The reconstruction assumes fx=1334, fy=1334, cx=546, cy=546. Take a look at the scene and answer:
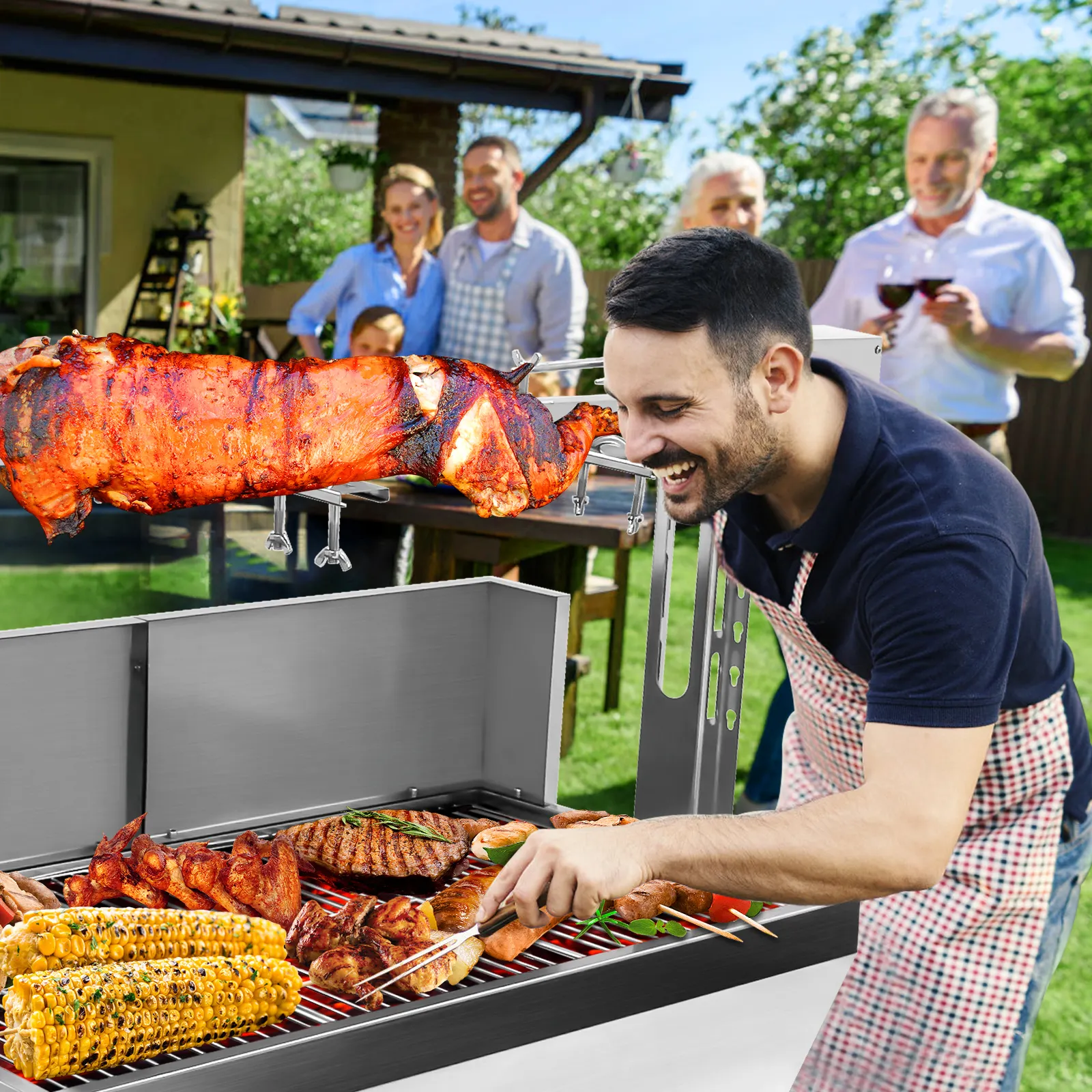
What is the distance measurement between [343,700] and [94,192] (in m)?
8.88

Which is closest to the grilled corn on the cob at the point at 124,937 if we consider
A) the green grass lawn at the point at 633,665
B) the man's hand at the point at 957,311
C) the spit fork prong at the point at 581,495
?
the spit fork prong at the point at 581,495

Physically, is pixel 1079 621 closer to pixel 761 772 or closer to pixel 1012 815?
pixel 761 772

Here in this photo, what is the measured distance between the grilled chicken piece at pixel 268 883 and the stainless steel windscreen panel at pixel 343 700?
34 cm

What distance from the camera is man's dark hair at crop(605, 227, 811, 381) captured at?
1659 mm

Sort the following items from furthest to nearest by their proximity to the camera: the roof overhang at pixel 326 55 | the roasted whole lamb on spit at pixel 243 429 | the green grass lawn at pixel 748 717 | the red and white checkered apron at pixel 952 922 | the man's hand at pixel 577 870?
1. the roof overhang at pixel 326 55
2. the green grass lawn at pixel 748 717
3. the red and white checkered apron at pixel 952 922
4. the man's hand at pixel 577 870
5. the roasted whole lamb on spit at pixel 243 429

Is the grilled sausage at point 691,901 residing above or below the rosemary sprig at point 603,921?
above

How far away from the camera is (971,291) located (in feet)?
15.4

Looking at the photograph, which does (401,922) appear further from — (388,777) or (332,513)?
(388,777)

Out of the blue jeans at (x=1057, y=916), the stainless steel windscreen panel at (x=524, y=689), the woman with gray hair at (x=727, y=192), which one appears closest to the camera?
the blue jeans at (x=1057, y=916)

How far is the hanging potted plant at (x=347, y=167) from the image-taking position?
977 cm

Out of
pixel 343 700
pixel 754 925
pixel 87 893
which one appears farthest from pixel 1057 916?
pixel 87 893

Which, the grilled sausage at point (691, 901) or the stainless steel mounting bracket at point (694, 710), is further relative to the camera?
the stainless steel mounting bracket at point (694, 710)

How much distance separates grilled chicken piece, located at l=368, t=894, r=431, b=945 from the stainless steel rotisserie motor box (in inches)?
3.7

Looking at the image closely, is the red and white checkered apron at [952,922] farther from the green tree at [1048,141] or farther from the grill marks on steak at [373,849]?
the green tree at [1048,141]
